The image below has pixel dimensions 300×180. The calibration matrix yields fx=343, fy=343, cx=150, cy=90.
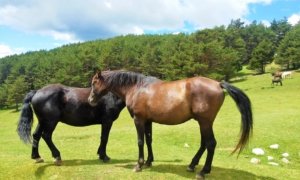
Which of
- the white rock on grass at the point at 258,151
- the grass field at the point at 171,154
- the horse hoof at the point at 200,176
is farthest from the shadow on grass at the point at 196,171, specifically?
the white rock on grass at the point at 258,151

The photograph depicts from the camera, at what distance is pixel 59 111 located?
10.6 metres

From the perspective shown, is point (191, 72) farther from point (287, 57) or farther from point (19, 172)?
point (19, 172)

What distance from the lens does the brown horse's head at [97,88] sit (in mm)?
10195

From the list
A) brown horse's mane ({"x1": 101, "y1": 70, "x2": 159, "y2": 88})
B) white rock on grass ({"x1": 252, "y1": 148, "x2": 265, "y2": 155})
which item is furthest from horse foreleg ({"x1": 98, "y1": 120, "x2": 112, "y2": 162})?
white rock on grass ({"x1": 252, "y1": 148, "x2": 265, "y2": 155})

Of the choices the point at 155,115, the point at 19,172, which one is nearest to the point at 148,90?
the point at 155,115

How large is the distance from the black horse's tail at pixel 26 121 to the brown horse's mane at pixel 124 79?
2.58 meters

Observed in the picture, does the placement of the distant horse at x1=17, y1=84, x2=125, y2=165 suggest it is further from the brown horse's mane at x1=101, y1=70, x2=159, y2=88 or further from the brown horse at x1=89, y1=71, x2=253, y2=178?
the brown horse's mane at x1=101, y1=70, x2=159, y2=88

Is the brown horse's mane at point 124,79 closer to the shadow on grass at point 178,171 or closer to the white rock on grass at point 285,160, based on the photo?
the shadow on grass at point 178,171

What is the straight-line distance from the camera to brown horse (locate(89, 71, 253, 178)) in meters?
8.77

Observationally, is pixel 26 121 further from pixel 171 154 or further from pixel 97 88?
pixel 171 154

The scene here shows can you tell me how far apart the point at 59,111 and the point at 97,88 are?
58.9 inches

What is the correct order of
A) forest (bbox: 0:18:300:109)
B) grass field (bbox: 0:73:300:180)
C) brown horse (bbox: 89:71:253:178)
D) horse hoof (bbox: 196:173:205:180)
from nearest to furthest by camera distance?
brown horse (bbox: 89:71:253:178), horse hoof (bbox: 196:173:205:180), grass field (bbox: 0:73:300:180), forest (bbox: 0:18:300:109)

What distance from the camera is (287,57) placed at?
79.6 metres

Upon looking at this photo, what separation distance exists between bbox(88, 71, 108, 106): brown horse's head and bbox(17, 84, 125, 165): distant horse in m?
0.59
